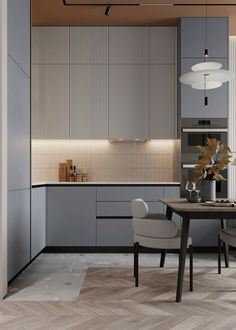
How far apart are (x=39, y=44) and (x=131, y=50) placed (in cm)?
124

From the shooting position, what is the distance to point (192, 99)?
5.62 meters

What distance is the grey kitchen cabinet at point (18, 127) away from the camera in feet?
12.4

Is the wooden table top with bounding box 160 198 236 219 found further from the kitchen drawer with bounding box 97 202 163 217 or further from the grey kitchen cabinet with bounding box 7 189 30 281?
the kitchen drawer with bounding box 97 202 163 217

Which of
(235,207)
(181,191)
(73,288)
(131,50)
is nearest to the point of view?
(235,207)

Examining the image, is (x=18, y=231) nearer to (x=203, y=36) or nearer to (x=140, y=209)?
(x=140, y=209)

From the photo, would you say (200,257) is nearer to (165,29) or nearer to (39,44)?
(165,29)

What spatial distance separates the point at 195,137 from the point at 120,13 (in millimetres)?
1807

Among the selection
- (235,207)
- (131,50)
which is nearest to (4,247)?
(235,207)

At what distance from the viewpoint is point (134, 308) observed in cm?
327

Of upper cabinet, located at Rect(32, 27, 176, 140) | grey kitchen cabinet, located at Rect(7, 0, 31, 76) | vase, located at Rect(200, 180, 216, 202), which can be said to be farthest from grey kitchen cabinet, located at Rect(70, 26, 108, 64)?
vase, located at Rect(200, 180, 216, 202)

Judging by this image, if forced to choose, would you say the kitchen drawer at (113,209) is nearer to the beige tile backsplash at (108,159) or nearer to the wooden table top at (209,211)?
the beige tile backsplash at (108,159)

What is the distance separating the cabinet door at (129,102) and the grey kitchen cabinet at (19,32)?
1640 millimetres

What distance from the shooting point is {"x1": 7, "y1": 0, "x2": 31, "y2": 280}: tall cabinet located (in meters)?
3.80

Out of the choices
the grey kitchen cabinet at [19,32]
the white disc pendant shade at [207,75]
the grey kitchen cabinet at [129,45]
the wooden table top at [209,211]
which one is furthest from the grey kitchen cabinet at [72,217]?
the wooden table top at [209,211]
